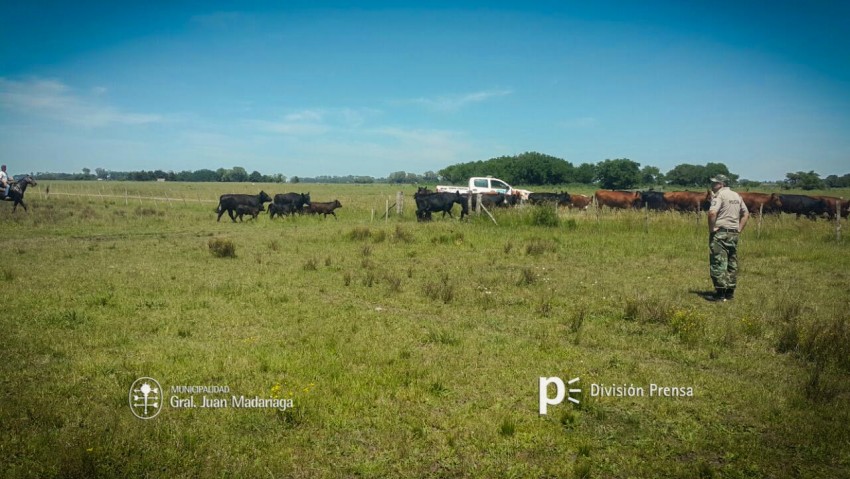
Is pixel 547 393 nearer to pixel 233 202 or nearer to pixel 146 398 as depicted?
pixel 146 398

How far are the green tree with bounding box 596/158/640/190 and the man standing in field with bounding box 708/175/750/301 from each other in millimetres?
83097

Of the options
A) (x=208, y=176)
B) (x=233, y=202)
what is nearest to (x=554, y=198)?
(x=233, y=202)

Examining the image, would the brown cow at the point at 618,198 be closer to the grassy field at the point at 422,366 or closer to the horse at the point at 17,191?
the grassy field at the point at 422,366

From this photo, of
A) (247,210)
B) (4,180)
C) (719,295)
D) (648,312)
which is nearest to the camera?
(648,312)

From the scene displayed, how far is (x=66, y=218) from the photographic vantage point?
79.2 ft

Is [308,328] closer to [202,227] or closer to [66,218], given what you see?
[202,227]

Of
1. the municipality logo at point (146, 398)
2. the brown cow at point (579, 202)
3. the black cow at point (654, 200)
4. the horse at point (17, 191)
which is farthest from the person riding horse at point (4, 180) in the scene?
the black cow at point (654, 200)

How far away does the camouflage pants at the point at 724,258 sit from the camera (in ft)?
30.6

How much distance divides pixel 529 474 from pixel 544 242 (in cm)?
1301

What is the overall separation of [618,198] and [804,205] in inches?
394

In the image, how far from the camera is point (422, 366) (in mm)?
5992

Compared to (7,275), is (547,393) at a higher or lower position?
lower

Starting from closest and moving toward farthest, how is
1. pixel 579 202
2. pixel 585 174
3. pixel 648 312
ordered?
pixel 648 312, pixel 579 202, pixel 585 174

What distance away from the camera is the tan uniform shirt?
9.37 metres
